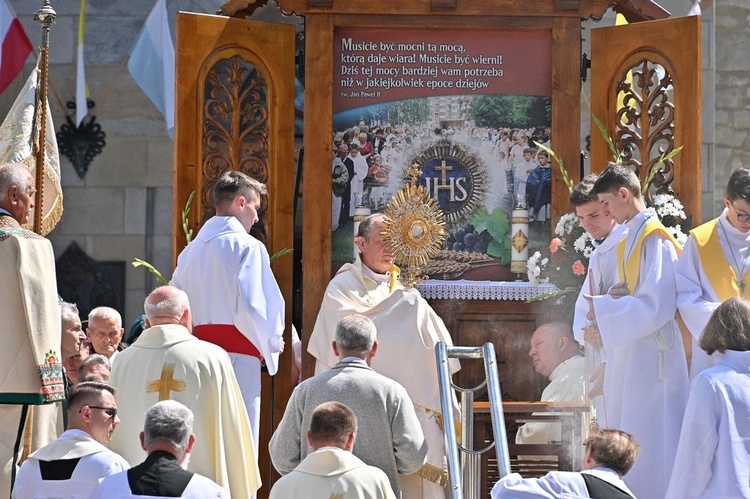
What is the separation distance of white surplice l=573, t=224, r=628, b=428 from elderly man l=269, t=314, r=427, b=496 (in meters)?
1.87

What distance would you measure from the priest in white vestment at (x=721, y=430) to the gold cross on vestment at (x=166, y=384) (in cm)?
256

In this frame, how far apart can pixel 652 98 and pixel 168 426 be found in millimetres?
6155

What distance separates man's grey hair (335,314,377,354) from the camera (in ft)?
26.1

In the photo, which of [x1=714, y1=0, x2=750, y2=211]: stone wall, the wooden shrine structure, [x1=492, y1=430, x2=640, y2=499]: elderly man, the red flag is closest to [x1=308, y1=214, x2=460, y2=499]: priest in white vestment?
the wooden shrine structure

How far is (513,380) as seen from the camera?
11.3 meters

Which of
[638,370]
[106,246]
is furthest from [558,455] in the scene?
[106,246]

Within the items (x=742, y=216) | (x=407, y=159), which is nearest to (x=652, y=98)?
(x=407, y=159)

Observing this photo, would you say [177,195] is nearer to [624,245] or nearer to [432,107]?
[432,107]

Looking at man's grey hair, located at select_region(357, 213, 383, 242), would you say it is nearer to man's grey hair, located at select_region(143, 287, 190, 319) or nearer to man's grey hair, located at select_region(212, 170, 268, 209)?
man's grey hair, located at select_region(212, 170, 268, 209)

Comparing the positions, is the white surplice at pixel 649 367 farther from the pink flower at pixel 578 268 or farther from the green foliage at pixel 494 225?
the green foliage at pixel 494 225

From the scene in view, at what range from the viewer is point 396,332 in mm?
9641

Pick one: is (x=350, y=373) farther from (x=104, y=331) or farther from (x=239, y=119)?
(x=239, y=119)

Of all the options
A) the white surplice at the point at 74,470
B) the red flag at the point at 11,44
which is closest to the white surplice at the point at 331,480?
the white surplice at the point at 74,470

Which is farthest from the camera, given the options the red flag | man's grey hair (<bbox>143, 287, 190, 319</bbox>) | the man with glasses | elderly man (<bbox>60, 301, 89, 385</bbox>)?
the red flag
